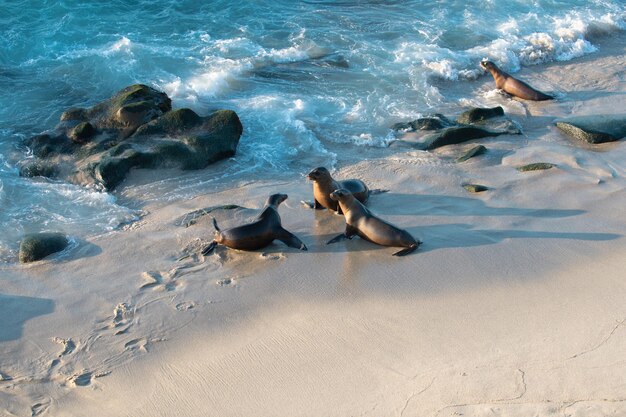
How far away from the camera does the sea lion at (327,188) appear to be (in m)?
8.14

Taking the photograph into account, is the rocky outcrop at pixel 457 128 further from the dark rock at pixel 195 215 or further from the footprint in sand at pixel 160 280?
the footprint in sand at pixel 160 280

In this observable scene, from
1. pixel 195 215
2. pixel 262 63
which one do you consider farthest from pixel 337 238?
pixel 262 63

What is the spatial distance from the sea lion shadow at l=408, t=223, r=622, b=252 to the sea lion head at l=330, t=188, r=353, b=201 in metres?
0.72

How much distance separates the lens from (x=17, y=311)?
668cm

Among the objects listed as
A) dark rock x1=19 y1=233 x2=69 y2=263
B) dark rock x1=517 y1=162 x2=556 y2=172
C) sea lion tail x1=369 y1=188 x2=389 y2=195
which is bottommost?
dark rock x1=19 y1=233 x2=69 y2=263

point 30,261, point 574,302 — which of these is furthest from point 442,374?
point 30,261

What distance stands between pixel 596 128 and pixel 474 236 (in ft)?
12.0

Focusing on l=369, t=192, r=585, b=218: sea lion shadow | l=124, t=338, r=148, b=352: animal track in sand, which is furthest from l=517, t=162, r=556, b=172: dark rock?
l=124, t=338, r=148, b=352: animal track in sand

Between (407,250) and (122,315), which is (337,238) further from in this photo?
(122,315)

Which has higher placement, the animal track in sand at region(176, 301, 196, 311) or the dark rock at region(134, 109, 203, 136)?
→ the dark rock at region(134, 109, 203, 136)

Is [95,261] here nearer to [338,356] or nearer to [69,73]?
[338,356]

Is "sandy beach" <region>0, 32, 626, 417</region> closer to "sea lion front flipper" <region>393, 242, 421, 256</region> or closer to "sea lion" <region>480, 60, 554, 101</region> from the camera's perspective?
"sea lion front flipper" <region>393, 242, 421, 256</region>

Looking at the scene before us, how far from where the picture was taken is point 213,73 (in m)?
12.7

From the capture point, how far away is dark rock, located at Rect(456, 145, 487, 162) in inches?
373
